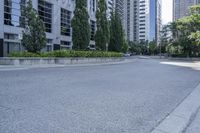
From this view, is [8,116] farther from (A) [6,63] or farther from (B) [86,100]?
(A) [6,63]

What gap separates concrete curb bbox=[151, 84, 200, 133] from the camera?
5824 mm

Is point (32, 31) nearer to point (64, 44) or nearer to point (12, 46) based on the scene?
point (12, 46)

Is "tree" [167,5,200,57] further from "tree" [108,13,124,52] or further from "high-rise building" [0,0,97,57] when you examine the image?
"tree" [108,13,124,52]

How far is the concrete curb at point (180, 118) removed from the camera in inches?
229

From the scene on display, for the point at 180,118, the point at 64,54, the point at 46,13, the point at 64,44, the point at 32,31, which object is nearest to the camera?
the point at 180,118

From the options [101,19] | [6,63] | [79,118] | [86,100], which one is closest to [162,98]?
[86,100]

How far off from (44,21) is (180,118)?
146 ft

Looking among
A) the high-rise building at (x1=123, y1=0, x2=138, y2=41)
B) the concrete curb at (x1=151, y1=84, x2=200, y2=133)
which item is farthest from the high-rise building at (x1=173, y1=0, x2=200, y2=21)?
the concrete curb at (x1=151, y1=84, x2=200, y2=133)

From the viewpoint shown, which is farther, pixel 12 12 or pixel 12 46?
pixel 12 12

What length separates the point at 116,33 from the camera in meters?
53.6

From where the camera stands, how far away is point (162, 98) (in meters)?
9.85

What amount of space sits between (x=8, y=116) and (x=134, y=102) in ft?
12.9

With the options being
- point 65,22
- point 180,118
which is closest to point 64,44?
point 65,22

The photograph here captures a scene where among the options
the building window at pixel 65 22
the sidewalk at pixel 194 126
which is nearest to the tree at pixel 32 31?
the building window at pixel 65 22
